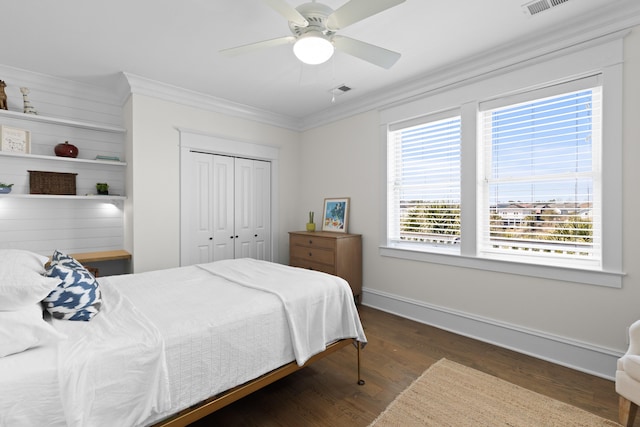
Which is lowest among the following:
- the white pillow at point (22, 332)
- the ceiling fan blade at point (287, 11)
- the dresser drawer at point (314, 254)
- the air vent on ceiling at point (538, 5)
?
the dresser drawer at point (314, 254)

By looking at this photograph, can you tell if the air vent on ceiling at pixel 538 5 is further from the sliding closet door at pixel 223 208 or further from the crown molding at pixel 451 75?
the sliding closet door at pixel 223 208

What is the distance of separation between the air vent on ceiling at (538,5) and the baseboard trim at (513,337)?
8.39 ft

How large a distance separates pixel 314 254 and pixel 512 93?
2.75m

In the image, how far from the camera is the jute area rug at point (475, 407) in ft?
6.05

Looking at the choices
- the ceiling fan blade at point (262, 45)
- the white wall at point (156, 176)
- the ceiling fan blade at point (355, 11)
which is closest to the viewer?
the ceiling fan blade at point (355, 11)

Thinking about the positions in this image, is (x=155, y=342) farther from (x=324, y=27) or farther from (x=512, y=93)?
(x=512, y=93)

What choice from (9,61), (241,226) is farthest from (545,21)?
(9,61)

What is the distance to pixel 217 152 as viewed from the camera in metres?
4.14

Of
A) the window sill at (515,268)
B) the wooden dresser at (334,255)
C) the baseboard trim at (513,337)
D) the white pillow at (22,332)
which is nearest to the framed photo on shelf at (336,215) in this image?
the wooden dresser at (334,255)

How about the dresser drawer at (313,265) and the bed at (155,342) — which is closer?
the bed at (155,342)

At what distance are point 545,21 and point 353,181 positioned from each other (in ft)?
8.12

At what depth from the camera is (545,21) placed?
2.38 metres

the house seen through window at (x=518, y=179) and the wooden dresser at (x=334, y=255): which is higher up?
the house seen through window at (x=518, y=179)

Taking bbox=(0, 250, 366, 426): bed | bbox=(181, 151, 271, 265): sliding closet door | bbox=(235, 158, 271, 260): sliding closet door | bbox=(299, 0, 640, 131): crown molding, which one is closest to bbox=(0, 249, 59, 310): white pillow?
bbox=(0, 250, 366, 426): bed
